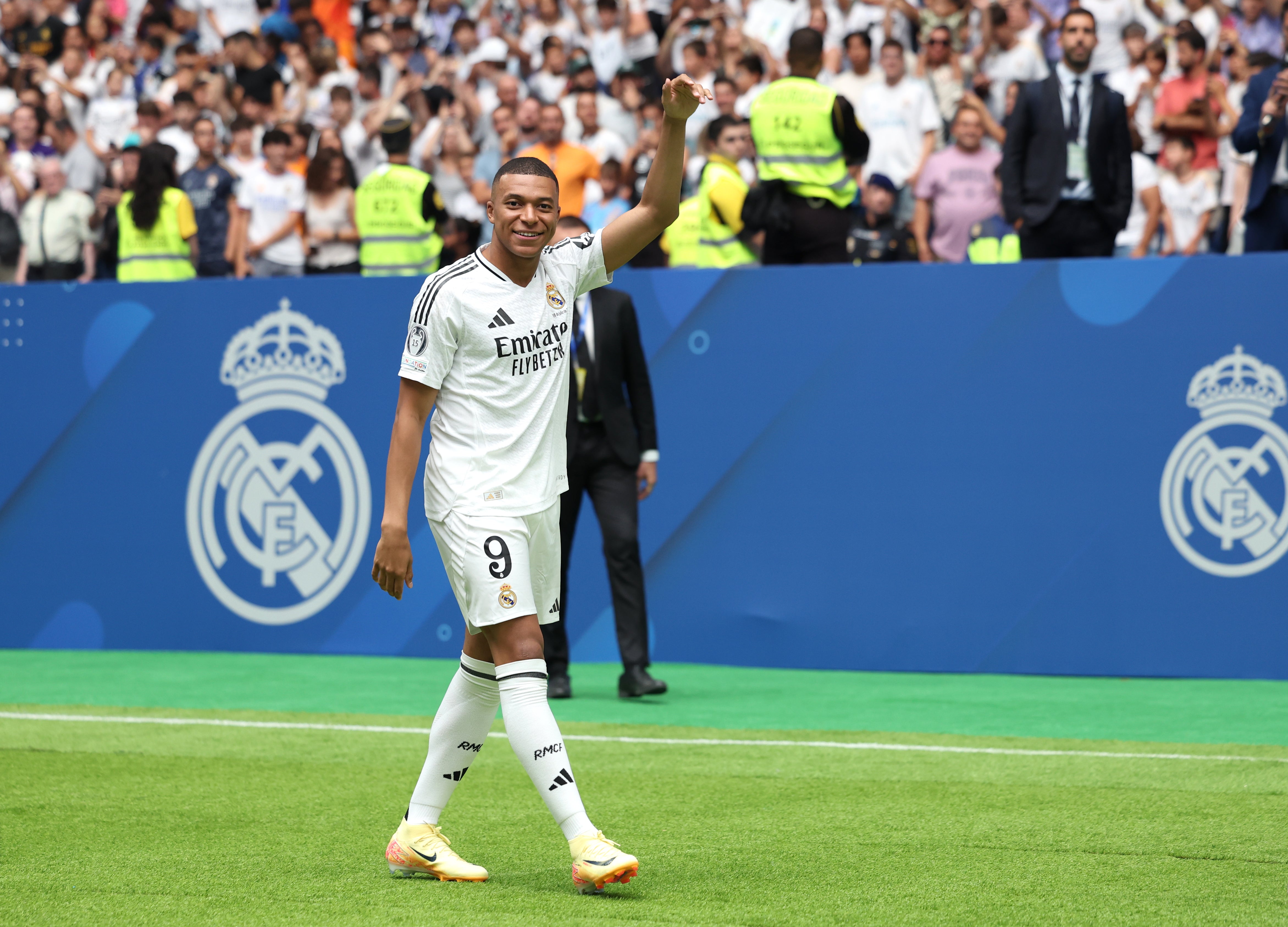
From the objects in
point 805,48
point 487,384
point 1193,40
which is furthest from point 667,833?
point 1193,40

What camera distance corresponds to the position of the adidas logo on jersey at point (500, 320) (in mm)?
5043

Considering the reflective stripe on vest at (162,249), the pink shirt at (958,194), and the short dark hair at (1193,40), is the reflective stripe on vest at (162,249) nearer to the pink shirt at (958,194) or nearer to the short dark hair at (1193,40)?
the pink shirt at (958,194)

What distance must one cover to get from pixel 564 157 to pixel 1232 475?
621cm

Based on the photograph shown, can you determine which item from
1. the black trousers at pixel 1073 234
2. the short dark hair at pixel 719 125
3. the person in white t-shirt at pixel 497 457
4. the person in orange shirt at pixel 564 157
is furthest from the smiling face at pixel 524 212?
the person in orange shirt at pixel 564 157

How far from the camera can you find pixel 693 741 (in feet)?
25.5

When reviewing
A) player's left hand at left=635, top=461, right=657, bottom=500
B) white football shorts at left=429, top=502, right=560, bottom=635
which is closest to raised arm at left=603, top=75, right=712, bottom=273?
white football shorts at left=429, top=502, right=560, bottom=635

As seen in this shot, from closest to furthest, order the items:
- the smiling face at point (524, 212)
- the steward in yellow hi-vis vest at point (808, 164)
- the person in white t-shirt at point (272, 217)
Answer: the smiling face at point (524, 212)
the steward in yellow hi-vis vest at point (808, 164)
the person in white t-shirt at point (272, 217)

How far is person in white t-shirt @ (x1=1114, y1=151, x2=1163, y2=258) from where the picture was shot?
12.3 metres

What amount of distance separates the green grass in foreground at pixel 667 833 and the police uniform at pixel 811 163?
3.89 metres

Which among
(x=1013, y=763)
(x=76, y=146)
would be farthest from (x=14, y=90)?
(x=1013, y=763)

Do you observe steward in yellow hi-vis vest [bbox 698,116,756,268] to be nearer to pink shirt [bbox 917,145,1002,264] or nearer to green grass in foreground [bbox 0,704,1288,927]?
pink shirt [bbox 917,145,1002,264]

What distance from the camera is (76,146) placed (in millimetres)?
16047

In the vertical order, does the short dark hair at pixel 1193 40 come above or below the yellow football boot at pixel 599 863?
above

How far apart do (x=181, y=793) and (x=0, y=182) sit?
11.0 meters
